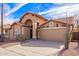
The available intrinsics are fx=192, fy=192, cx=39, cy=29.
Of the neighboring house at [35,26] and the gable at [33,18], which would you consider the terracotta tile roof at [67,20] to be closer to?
the neighboring house at [35,26]

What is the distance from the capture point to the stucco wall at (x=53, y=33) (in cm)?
417

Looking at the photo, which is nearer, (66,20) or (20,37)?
(66,20)

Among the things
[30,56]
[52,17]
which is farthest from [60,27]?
[30,56]

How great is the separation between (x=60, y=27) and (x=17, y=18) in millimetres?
980

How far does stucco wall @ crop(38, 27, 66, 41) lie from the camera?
4168 mm

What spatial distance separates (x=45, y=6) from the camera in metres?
4.25

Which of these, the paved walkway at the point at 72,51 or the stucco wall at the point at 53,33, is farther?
the stucco wall at the point at 53,33

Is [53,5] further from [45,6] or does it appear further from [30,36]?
[30,36]

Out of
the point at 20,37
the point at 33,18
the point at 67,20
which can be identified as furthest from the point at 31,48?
the point at 67,20

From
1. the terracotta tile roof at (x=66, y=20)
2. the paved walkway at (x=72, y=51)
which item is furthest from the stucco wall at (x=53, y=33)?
the paved walkway at (x=72, y=51)

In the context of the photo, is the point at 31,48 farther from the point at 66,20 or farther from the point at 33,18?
the point at 66,20

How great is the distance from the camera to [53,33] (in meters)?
4.21

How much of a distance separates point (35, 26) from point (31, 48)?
1.63 ft

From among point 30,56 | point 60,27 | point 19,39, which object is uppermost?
point 60,27
